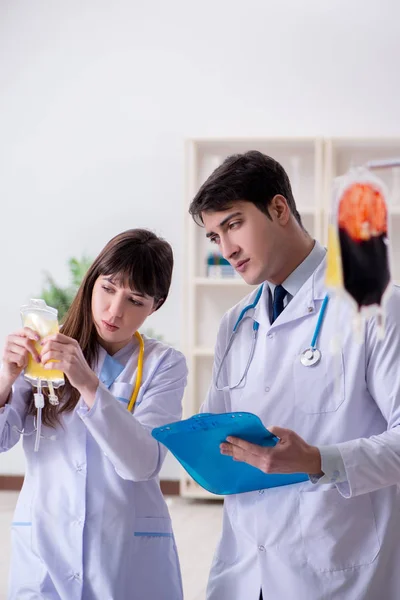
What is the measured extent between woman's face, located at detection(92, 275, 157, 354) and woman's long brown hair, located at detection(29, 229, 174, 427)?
2 cm

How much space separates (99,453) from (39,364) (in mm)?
240

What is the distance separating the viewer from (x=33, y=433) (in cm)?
179

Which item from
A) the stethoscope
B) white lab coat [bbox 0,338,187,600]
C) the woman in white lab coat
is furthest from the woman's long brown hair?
the stethoscope

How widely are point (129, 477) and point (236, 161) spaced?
0.66 meters

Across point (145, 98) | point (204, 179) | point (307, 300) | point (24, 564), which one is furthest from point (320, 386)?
point (145, 98)

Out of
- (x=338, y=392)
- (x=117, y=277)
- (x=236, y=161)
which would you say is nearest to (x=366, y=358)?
(x=338, y=392)

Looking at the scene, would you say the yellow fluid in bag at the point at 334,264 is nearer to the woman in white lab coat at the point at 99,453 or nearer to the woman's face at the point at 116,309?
the woman in white lab coat at the point at 99,453

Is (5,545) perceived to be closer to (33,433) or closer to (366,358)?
(33,433)

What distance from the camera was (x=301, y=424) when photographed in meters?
1.52

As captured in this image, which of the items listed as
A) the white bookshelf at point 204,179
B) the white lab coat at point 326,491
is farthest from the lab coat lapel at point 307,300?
the white bookshelf at point 204,179

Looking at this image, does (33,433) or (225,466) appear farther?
(33,433)

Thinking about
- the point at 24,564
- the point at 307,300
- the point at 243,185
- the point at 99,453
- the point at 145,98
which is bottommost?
the point at 24,564

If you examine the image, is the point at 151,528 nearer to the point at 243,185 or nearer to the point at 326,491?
the point at 326,491

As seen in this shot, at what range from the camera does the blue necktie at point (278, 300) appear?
1.65 meters
